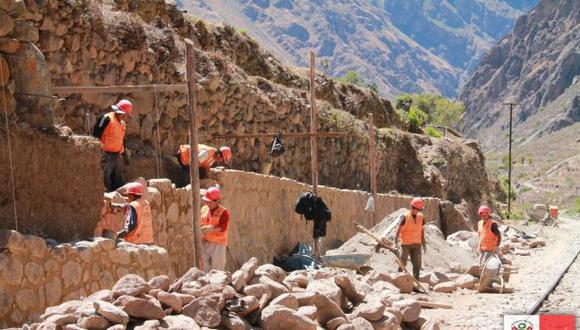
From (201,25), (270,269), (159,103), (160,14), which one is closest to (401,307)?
(270,269)

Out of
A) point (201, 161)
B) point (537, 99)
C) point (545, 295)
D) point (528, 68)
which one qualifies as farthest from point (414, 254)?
point (528, 68)

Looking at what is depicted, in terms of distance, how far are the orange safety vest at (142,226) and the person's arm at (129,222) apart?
0.18 feet

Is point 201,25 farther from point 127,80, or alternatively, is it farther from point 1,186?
point 1,186

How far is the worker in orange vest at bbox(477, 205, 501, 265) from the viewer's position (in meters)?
15.3

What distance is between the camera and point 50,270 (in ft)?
27.0

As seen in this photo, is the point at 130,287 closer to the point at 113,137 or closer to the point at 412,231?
the point at 113,137

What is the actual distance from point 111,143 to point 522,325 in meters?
5.73

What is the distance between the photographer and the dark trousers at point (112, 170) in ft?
37.8

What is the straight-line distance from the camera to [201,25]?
2462 cm

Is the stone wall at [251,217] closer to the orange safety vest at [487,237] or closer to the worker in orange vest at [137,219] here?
the worker in orange vest at [137,219]

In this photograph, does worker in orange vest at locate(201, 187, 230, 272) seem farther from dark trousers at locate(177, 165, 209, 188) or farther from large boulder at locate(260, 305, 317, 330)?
large boulder at locate(260, 305, 317, 330)

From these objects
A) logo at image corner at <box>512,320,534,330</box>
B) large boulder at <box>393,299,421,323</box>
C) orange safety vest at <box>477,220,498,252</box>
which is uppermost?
orange safety vest at <box>477,220,498,252</box>

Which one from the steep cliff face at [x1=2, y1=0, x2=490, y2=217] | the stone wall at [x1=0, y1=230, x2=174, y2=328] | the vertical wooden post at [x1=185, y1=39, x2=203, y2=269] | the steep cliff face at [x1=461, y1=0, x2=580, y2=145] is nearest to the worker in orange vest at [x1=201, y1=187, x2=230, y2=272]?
the vertical wooden post at [x1=185, y1=39, x2=203, y2=269]

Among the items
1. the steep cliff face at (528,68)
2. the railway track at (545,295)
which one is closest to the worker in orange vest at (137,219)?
the railway track at (545,295)
